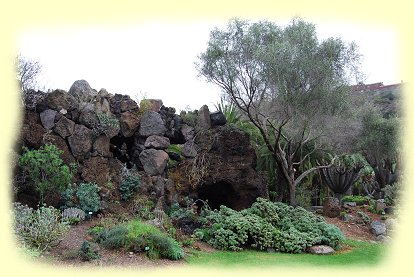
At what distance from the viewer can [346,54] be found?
14.0 meters

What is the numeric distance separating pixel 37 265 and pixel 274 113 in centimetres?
983

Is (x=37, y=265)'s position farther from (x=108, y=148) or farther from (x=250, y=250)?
(x=108, y=148)

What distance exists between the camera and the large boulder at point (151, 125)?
13.9 metres

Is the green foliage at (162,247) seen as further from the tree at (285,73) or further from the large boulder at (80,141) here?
the tree at (285,73)

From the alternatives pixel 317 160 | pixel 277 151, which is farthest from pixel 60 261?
pixel 317 160

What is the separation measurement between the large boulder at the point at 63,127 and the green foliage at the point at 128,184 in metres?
2.01

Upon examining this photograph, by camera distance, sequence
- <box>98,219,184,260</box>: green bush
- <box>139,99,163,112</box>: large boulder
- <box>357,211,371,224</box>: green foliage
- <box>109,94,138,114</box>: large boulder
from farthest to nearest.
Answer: <box>357,211,371,224</box>: green foliage < <box>139,99,163,112</box>: large boulder < <box>109,94,138,114</box>: large boulder < <box>98,219,184,260</box>: green bush

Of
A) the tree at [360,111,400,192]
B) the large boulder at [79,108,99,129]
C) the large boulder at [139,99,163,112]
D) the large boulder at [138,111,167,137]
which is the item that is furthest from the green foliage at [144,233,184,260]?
the tree at [360,111,400,192]

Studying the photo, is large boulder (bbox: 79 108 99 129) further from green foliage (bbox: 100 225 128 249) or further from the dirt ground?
green foliage (bbox: 100 225 128 249)

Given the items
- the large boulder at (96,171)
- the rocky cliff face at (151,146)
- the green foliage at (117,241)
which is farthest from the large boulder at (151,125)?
the green foliage at (117,241)

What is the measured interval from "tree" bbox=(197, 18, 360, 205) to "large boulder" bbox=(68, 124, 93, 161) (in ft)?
15.4

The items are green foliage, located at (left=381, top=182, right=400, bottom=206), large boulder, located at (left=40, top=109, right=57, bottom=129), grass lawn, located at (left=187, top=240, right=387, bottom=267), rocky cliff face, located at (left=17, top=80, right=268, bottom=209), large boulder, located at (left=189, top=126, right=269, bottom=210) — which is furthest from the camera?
green foliage, located at (left=381, top=182, right=400, bottom=206)

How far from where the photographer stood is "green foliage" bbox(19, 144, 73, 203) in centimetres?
1062

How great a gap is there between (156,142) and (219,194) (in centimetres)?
273
